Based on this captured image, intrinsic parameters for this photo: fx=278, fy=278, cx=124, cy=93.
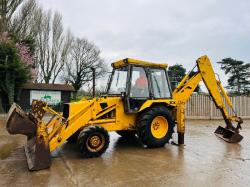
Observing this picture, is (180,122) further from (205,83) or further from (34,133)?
(34,133)

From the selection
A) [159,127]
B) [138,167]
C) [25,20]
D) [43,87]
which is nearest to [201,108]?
[159,127]

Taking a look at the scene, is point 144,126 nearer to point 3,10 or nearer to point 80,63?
point 3,10

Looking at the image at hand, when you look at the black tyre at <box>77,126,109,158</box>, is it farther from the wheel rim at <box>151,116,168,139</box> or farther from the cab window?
the cab window

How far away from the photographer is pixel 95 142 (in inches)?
236

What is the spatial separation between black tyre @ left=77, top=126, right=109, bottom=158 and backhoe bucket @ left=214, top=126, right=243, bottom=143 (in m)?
3.95

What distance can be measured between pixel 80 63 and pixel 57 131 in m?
32.2

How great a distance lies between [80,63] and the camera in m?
37.2

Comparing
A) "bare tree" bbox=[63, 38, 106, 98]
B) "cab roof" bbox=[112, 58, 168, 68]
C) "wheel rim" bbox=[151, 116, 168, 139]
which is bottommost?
"wheel rim" bbox=[151, 116, 168, 139]

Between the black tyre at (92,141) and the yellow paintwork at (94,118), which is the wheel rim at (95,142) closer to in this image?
the black tyre at (92,141)

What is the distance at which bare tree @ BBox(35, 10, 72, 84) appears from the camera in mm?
33594

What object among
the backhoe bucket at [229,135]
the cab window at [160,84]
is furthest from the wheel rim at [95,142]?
the backhoe bucket at [229,135]

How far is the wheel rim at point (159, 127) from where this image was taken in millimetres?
7076

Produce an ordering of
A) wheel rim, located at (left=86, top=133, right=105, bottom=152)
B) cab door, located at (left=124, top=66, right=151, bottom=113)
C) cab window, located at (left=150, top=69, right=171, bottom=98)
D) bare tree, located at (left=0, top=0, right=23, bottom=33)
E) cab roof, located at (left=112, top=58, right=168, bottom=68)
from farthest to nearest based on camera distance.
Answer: bare tree, located at (left=0, top=0, right=23, bottom=33) → cab window, located at (left=150, top=69, right=171, bottom=98) → cab roof, located at (left=112, top=58, right=168, bottom=68) → cab door, located at (left=124, top=66, right=151, bottom=113) → wheel rim, located at (left=86, top=133, right=105, bottom=152)

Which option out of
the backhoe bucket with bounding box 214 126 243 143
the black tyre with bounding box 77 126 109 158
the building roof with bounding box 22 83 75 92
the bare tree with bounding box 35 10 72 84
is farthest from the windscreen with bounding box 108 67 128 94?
the bare tree with bounding box 35 10 72 84
